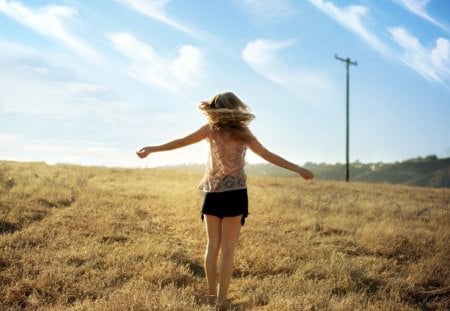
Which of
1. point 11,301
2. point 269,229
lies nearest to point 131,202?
point 269,229

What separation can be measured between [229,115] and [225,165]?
0.56m

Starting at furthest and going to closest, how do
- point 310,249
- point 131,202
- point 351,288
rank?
point 131,202 → point 310,249 → point 351,288

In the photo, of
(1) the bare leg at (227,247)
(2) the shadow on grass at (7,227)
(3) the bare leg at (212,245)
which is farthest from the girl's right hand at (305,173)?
(2) the shadow on grass at (7,227)

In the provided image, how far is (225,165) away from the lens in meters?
5.59

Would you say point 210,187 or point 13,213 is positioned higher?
point 210,187

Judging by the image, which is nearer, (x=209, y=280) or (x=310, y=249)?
(x=209, y=280)

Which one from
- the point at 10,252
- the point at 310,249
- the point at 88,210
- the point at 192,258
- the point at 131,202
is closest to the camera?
the point at 10,252

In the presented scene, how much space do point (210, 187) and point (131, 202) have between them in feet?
28.2

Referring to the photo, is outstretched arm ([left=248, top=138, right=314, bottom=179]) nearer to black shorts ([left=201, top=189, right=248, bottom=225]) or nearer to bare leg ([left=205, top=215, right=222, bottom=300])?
black shorts ([left=201, top=189, right=248, bottom=225])

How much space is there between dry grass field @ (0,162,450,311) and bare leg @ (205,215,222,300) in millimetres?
326

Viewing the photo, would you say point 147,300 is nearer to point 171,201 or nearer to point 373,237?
point 373,237

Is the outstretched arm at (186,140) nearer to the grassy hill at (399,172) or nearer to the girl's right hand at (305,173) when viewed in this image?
the girl's right hand at (305,173)

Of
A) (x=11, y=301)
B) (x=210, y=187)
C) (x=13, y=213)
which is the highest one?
(x=210, y=187)

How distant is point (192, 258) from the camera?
833cm
